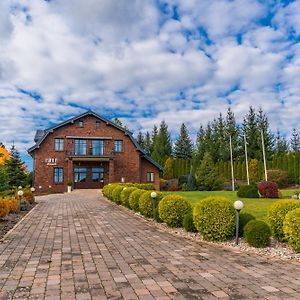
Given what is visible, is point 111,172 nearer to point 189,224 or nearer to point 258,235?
point 189,224

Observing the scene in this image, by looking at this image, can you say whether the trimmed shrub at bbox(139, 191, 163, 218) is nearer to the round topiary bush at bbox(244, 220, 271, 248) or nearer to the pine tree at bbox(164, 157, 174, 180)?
the round topiary bush at bbox(244, 220, 271, 248)

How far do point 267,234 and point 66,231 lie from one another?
524cm

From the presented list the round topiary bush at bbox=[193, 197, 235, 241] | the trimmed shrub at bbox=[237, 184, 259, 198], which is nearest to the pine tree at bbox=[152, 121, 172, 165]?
the trimmed shrub at bbox=[237, 184, 259, 198]

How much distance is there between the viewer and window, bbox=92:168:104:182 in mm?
35594

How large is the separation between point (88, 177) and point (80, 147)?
3.47m

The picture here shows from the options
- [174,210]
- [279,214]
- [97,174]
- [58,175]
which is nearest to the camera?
[279,214]

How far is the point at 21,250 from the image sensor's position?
6.46 meters

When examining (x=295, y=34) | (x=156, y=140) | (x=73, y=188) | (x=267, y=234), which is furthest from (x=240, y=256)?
(x=156, y=140)

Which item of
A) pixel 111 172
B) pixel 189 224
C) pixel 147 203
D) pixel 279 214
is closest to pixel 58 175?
pixel 111 172

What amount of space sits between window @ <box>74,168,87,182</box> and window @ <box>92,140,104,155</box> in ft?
7.63

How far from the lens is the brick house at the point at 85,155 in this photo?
33.6 metres

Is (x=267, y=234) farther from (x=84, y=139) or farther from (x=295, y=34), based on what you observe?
(x=84, y=139)

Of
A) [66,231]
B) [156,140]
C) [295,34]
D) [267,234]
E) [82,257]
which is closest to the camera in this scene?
[82,257]

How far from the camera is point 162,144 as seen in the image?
184 feet
